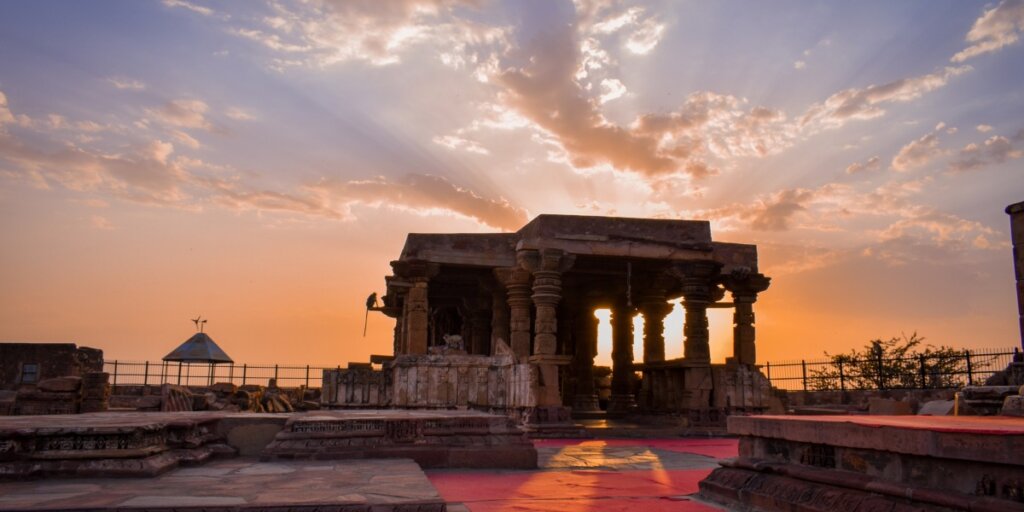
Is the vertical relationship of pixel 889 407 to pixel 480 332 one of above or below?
below

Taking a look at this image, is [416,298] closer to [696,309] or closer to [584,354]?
[696,309]

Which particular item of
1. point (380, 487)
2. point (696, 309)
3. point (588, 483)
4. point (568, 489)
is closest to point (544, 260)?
point (696, 309)

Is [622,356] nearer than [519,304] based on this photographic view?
No

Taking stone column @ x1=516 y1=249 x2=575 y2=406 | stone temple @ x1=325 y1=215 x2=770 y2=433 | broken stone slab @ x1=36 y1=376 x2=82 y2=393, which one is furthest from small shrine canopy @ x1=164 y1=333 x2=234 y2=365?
stone column @ x1=516 y1=249 x2=575 y2=406

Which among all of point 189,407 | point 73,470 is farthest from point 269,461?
point 189,407

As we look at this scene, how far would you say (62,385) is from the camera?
16375 millimetres

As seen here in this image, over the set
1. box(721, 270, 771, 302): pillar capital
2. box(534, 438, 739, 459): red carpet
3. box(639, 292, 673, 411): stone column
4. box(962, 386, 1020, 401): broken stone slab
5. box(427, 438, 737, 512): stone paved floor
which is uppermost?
box(721, 270, 771, 302): pillar capital

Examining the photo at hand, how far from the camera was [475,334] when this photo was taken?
23.0 metres

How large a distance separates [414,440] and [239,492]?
3.10 m

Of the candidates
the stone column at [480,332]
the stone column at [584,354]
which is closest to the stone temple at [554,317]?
the stone column at [584,354]

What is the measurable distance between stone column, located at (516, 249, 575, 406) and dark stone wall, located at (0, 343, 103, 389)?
15.3m

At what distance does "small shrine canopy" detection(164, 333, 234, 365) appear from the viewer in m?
26.2

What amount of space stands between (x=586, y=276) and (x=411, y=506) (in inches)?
615

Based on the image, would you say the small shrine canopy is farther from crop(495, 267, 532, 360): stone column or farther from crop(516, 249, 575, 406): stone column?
crop(516, 249, 575, 406): stone column
